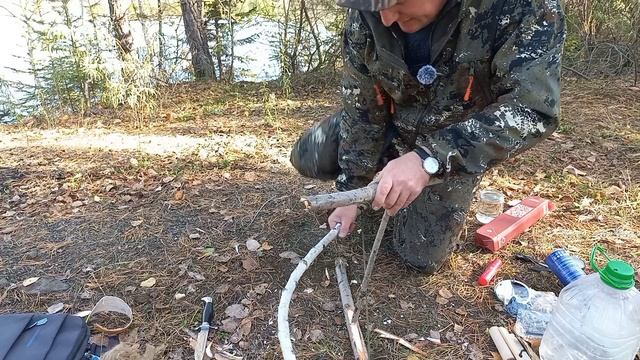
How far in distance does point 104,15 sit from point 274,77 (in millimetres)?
2058

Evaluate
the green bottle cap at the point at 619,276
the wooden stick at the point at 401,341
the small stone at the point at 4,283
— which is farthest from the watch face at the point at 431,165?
the small stone at the point at 4,283

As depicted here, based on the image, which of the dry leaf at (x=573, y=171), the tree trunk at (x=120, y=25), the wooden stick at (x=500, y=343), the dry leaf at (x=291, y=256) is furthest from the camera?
the tree trunk at (x=120, y=25)

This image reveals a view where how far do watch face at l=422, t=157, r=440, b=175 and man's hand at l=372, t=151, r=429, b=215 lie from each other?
1 cm

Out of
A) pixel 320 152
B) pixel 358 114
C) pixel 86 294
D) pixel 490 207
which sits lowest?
pixel 86 294

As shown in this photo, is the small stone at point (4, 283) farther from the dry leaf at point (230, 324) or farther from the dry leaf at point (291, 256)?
the dry leaf at point (291, 256)

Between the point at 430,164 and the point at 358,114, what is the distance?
0.90 meters

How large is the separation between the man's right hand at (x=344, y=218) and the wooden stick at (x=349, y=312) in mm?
158

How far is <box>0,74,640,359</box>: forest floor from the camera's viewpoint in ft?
7.43

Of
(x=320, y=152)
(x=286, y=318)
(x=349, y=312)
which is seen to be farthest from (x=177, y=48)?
(x=286, y=318)

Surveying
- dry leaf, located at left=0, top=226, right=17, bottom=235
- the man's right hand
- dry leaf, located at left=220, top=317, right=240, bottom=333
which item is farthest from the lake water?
dry leaf, located at left=220, top=317, right=240, bottom=333

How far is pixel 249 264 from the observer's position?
102 inches

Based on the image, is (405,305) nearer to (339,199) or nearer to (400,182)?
(400,182)

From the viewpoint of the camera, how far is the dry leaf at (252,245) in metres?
2.72

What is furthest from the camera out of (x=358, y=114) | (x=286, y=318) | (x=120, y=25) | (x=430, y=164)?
(x=120, y=25)
